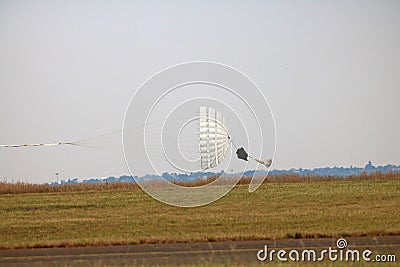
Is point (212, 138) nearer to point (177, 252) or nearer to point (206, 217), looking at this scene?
point (177, 252)

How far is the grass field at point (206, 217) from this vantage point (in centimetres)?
2200

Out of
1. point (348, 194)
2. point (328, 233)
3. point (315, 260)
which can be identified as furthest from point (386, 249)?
point (348, 194)

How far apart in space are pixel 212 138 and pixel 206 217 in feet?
27.4

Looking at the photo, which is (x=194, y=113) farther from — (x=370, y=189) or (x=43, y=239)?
(x=370, y=189)

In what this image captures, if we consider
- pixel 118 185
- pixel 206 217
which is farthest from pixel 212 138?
pixel 118 185

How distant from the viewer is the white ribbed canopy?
19172mm

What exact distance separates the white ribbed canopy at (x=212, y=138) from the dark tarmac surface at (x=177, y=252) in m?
2.22

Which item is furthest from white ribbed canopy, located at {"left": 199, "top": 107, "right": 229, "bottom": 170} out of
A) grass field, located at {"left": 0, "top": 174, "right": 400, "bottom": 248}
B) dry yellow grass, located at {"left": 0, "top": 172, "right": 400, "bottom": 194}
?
dry yellow grass, located at {"left": 0, "top": 172, "right": 400, "bottom": 194}

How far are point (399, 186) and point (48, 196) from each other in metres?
20.2

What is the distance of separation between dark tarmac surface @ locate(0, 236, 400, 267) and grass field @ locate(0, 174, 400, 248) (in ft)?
3.51

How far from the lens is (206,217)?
91.1 feet

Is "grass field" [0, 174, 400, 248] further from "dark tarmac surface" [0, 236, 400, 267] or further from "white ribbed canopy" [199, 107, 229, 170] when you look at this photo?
"white ribbed canopy" [199, 107, 229, 170]

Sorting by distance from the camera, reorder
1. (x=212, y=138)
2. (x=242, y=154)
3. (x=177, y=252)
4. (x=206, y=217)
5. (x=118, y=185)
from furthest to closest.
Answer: (x=118, y=185), (x=206, y=217), (x=212, y=138), (x=242, y=154), (x=177, y=252)

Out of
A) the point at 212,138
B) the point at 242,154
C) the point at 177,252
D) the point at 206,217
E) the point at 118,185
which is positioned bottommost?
the point at 177,252
